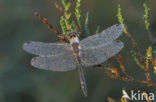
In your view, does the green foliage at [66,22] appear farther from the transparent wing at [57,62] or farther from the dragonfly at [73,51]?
the transparent wing at [57,62]

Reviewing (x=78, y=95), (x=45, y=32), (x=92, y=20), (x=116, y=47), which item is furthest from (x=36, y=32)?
(x=116, y=47)

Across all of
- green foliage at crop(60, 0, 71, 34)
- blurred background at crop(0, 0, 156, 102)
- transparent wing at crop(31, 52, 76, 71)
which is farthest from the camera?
blurred background at crop(0, 0, 156, 102)

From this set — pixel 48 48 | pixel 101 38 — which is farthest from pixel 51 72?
pixel 101 38

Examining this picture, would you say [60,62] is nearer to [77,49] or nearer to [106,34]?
[77,49]

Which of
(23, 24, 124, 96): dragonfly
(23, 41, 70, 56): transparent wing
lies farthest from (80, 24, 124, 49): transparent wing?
(23, 41, 70, 56): transparent wing

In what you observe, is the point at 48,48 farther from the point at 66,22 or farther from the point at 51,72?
the point at 51,72

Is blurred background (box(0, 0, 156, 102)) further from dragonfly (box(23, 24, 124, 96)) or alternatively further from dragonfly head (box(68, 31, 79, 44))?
dragonfly head (box(68, 31, 79, 44))
